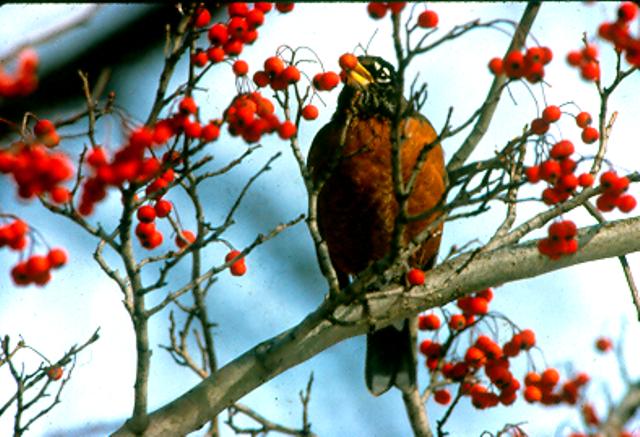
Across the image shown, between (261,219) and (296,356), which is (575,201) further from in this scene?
(261,219)

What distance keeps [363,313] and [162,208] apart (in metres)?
0.60

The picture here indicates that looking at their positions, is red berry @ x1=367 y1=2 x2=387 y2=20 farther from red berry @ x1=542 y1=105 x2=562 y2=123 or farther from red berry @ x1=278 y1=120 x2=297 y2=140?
red berry @ x1=542 y1=105 x2=562 y2=123

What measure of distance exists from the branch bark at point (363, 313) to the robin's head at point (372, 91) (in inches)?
32.4

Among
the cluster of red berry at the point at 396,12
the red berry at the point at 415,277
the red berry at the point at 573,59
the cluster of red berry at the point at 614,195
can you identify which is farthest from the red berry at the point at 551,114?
the red berry at the point at 415,277

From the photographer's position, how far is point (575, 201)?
2357mm

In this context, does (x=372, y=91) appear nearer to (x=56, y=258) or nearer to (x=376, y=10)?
(x=376, y=10)

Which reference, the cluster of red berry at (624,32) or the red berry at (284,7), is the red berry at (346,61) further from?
the cluster of red berry at (624,32)

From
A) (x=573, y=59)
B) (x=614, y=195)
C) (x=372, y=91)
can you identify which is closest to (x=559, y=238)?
(x=614, y=195)

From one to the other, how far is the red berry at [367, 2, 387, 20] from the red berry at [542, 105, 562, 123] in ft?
2.05

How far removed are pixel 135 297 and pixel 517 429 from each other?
1076 millimetres

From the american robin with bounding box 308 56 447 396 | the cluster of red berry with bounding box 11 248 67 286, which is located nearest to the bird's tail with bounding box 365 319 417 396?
the american robin with bounding box 308 56 447 396

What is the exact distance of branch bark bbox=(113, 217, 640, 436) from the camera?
7.16ft

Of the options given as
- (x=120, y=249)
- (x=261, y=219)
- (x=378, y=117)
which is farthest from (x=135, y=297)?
(x=261, y=219)

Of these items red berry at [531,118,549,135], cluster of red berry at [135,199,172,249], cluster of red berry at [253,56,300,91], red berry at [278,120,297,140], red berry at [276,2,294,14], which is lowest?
red berry at [531,118,549,135]
